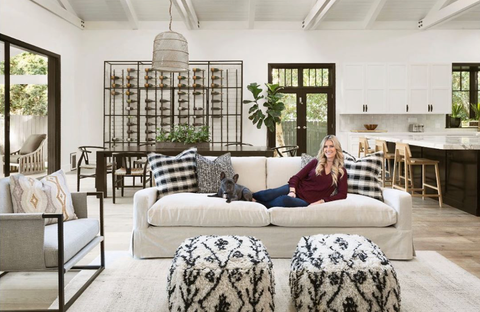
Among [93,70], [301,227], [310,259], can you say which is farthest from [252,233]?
[93,70]

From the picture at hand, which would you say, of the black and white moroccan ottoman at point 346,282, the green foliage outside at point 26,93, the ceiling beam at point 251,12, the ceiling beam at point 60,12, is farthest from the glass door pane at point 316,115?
the black and white moroccan ottoman at point 346,282

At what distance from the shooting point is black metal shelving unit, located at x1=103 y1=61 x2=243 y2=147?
10523 mm

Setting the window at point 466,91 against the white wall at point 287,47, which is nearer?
the white wall at point 287,47

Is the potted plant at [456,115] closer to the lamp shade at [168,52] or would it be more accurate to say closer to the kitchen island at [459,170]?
the kitchen island at [459,170]

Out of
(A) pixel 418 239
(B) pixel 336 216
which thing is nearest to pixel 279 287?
(B) pixel 336 216

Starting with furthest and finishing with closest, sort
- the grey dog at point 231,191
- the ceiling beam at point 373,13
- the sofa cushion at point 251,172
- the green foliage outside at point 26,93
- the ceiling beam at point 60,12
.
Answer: the green foliage outside at point 26,93 → the ceiling beam at point 373,13 → the ceiling beam at point 60,12 → the sofa cushion at point 251,172 → the grey dog at point 231,191

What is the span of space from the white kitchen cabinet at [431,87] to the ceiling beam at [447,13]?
38.1 inches

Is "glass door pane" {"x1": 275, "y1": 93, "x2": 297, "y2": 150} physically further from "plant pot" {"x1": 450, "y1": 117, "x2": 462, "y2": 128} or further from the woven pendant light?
the woven pendant light

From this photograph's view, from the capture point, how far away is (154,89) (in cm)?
1063

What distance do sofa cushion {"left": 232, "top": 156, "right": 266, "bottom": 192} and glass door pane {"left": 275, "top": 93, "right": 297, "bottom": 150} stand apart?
21.4 ft

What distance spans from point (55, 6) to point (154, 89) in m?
2.72

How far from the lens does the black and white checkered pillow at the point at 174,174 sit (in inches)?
165

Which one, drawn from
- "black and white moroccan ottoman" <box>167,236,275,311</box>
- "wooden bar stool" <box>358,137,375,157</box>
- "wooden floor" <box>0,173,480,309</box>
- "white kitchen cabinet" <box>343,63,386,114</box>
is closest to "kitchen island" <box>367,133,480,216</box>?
"wooden floor" <box>0,173,480,309</box>

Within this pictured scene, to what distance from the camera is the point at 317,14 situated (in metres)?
9.38
